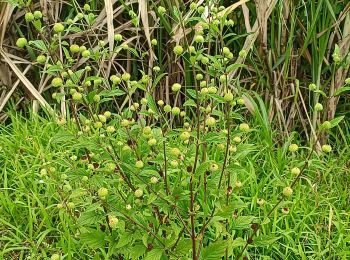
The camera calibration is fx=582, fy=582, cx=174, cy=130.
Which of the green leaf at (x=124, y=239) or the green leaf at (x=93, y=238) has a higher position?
the green leaf at (x=124, y=239)

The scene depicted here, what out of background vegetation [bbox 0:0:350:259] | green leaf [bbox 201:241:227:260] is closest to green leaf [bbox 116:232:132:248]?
background vegetation [bbox 0:0:350:259]

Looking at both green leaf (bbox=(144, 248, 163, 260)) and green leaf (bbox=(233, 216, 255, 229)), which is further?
green leaf (bbox=(233, 216, 255, 229))

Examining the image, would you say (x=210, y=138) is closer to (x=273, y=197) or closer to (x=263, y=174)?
(x=273, y=197)

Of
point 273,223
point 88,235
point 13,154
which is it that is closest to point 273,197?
point 273,223

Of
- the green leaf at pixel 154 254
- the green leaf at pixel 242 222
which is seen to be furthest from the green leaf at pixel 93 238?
the green leaf at pixel 242 222

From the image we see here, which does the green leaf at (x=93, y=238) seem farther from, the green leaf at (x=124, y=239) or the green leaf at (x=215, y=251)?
the green leaf at (x=215, y=251)

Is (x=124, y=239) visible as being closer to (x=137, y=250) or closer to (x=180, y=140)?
(x=137, y=250)

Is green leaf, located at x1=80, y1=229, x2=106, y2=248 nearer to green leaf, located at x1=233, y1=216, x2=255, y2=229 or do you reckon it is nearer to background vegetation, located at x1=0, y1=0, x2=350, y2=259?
background vegetation, located at x1=0, y1=0, x2=350, y2=259

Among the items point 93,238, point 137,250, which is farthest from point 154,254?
point 93,238

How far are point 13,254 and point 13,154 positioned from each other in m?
0.47

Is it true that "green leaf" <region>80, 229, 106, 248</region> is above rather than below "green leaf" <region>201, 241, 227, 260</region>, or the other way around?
above

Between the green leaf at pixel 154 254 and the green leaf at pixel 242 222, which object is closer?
the green leaf at pixel 154 254

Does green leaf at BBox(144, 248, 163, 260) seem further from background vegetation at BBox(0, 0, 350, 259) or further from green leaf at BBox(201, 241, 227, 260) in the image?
green leaf at BBox(201, 241, 227, 260)

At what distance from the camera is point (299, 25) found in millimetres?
2309
